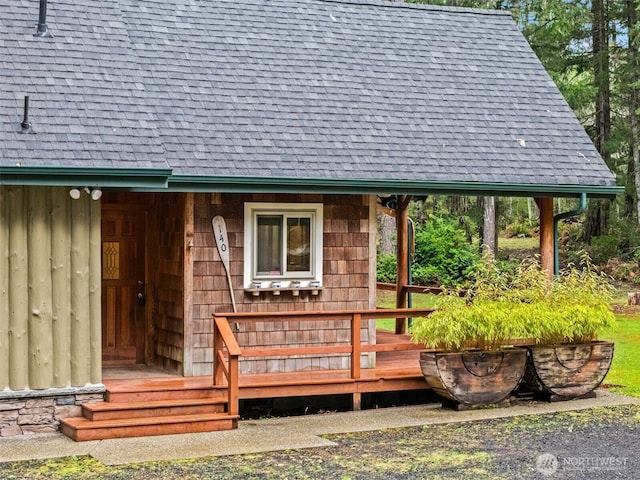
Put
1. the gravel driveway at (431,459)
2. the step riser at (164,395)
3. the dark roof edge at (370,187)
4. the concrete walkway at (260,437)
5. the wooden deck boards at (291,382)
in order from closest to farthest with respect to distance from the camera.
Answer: the gravel driveway at (431,459) < the concrete walkway at (260,437) < the step riser at (164,395) < the wooden deck boards at (291,382) < the dark roof edge at (370,187)

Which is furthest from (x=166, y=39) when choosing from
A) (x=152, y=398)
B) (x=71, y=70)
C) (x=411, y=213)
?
(x=411, y=213)

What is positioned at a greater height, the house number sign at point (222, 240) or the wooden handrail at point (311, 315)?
the house number sign at point (222, 240)

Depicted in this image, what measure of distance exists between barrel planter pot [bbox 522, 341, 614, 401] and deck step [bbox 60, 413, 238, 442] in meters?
Answer: 3.60

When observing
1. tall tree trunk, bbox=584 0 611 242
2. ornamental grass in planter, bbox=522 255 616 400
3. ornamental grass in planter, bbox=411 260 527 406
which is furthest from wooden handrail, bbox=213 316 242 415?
tall tree trunk, bbox=584 0 611 242

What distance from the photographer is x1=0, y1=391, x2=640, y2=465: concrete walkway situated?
918 centimetres

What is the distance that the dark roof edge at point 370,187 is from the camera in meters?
11.2

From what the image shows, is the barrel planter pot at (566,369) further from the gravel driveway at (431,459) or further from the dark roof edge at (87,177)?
the dark roof edge at (87,177)

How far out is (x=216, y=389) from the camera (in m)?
10.8

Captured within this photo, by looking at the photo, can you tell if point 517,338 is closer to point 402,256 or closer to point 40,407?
point 402,256

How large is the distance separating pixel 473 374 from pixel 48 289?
4645 mm

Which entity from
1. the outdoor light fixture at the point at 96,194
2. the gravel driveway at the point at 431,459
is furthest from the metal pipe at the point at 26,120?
the gravel driveway at the point at 431,459

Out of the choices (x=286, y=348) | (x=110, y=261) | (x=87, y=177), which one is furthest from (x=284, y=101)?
(x=87, y=177)

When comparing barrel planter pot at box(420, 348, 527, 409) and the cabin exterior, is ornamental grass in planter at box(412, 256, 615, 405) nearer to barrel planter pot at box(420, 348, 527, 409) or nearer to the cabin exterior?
barrel planter pot at box(420, 348, 527, 409)

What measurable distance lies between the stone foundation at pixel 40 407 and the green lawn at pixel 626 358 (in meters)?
6.12
